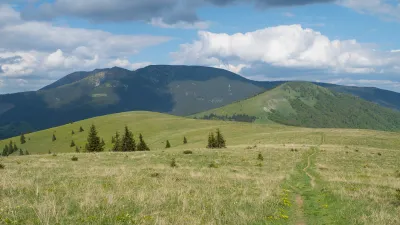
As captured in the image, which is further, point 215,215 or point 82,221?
point 215,215

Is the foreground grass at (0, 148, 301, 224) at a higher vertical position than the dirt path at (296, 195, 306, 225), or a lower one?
higher

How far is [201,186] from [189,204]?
19.3ft

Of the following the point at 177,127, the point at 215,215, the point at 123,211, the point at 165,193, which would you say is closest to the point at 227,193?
the point at 165,193

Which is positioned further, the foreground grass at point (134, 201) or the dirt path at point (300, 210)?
the dirt path at point (300, 210)

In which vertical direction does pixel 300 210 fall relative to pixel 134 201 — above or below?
below

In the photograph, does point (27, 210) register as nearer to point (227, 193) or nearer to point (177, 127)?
point (227, 193)

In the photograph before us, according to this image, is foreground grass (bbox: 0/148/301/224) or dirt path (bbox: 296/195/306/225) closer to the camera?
foreground grass (bbox: 0/148/301/224)

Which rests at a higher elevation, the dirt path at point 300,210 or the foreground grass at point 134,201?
the foreground grass at point 134,201

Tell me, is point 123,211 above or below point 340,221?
above

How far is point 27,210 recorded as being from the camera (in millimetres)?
13914

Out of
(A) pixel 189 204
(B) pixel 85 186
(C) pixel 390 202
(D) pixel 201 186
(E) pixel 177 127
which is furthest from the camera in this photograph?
A: (E) pixel 177 127

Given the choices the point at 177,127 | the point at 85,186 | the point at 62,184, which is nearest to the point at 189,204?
the point at 85,186

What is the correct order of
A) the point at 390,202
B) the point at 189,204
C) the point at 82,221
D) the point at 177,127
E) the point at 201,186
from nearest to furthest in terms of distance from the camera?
1. the point at 82,221
2. the point at 189,204
3. the point at 390,202
4. the point at 201,186
5. the point at 177,127

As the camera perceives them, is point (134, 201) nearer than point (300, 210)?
Yes
